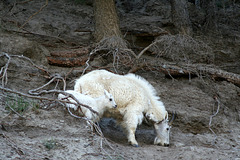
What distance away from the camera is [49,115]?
571cm

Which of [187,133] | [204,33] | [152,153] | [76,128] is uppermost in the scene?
[204,33]

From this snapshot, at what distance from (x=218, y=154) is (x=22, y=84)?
5382 mm

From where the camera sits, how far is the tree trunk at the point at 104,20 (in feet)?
30.5

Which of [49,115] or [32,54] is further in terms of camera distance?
[32,54]

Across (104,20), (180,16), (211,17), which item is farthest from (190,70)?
(211,17)

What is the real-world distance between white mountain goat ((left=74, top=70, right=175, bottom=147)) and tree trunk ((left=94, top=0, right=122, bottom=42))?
9.49 feet

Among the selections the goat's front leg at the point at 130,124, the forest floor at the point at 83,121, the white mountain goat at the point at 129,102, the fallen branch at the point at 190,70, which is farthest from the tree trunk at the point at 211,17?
the goat's front leg at the point at 130,124

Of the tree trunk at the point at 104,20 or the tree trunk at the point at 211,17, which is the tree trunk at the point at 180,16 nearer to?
the tree trunk at the point at 211,17

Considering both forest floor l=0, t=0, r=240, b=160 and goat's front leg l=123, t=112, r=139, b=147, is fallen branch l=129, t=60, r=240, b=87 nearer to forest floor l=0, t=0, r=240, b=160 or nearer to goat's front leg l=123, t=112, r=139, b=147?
forest floor l=0, t=0, r=240, b=160

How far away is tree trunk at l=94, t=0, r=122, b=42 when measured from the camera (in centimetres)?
929

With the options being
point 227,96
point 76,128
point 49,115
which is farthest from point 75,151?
point 227,96

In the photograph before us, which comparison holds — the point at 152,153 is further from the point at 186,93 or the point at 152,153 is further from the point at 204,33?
the point at 204,33

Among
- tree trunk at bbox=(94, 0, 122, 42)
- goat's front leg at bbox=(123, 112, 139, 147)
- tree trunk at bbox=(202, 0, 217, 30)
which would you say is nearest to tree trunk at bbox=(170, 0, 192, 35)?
tree trunk at bbox=(202, 0, 217, 30)

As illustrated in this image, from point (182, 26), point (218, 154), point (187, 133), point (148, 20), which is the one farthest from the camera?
point (148, 20)
